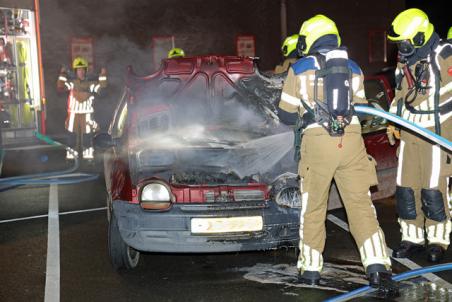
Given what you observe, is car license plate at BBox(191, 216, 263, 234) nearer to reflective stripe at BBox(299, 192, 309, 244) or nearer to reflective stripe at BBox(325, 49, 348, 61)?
reflective stripe at BBox(299, 192, 309, 244)

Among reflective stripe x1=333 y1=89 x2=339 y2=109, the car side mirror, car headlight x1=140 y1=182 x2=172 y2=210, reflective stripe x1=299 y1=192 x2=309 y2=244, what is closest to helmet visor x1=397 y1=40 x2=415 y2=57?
reflective stripe x1=333 y1=89 x2=339 y2=109

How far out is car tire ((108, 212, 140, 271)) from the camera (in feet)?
16.6

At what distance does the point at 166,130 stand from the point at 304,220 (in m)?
1.91

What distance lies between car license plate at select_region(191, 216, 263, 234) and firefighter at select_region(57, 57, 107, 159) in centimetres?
662

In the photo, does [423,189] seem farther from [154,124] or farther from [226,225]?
[154,124]

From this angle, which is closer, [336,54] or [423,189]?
[336,54]

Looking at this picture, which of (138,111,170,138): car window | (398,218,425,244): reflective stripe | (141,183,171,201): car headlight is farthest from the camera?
(138,111,170,138): car window

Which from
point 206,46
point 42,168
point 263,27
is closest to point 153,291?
point 42,168

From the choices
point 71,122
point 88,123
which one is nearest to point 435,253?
point 88,123

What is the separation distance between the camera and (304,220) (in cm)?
462

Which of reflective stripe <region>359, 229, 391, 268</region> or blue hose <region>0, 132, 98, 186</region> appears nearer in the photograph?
reflective stripe <region>359, 229, 391, 268</region>

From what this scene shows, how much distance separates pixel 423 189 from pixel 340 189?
108 cm

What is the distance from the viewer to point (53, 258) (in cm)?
560

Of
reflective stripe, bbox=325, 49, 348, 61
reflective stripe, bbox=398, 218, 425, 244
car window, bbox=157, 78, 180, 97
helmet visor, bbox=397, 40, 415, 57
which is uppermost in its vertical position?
helmet visor, bbox=397, 40, 415, 57
